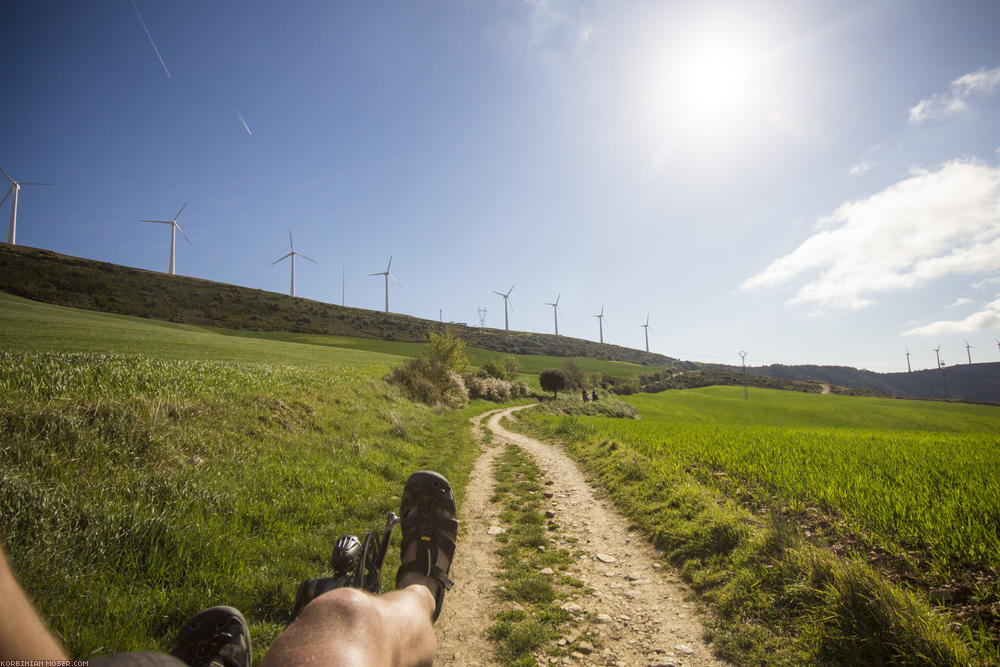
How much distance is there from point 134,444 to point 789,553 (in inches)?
350

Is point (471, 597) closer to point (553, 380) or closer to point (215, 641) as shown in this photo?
point (215, 641)

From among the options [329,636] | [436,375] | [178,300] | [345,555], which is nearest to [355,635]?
[329,636]

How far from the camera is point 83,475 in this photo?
486 centimetres

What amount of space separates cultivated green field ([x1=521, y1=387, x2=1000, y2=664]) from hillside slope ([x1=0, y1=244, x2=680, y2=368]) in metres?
32.6

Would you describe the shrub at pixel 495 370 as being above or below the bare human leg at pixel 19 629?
above

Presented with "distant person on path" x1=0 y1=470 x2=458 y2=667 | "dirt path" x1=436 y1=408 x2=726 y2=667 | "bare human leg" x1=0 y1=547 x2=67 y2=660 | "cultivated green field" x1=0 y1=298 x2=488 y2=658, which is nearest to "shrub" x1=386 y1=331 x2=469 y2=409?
"cultivated green field" x1=0 y1=298 x2=488 y2=658

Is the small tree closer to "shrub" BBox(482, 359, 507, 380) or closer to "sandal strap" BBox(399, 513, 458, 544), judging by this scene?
"shrub" BBox(482, 359, 507, 380)

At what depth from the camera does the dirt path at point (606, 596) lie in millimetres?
3523

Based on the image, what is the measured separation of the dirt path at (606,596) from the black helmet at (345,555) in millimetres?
1218

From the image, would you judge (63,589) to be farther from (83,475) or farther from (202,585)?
(83,475)

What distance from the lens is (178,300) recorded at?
63.1m

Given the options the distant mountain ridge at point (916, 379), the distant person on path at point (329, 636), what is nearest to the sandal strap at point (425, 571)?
the distant person on path at point (329, 636)

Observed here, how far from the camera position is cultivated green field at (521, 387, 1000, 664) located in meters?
3.18

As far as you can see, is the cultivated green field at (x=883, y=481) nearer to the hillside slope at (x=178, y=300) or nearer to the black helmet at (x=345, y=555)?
the black helmet at (x=345, y=555)
